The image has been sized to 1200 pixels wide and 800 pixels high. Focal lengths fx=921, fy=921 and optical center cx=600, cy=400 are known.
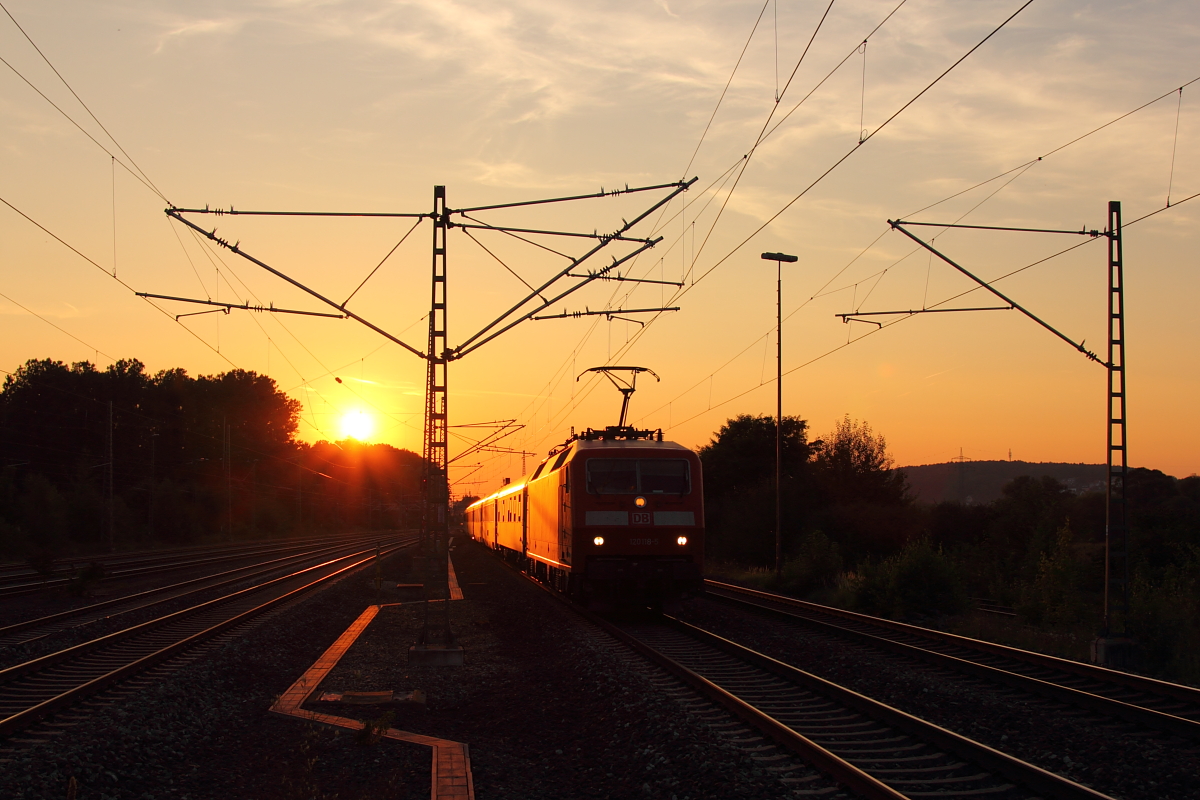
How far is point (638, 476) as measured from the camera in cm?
1662

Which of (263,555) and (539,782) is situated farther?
(263,555)

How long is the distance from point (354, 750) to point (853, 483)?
48320 mm

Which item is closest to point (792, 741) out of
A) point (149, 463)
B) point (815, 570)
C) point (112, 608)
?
point (112, 608)

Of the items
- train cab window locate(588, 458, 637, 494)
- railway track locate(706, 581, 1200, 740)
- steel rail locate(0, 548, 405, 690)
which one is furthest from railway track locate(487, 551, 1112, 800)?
steel rail locate(0, 548, 405, 690)

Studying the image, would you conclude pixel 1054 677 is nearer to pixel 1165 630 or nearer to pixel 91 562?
pixel 1165 630

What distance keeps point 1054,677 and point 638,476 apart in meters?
7.73

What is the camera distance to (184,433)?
7788cm

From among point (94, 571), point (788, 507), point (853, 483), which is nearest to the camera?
point (94, 571)

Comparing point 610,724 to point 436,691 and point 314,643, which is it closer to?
point 436,691

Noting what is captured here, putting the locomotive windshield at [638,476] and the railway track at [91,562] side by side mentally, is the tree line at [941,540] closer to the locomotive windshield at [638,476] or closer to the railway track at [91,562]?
the locomotive windshield at [638,476]

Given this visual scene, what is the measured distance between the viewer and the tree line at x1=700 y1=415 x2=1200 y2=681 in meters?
17.4

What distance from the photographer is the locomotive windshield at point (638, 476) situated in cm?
1650

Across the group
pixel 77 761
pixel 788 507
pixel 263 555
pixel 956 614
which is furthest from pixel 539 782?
pixel 263 555

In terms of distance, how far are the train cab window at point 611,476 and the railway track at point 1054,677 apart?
3900 millimetres
